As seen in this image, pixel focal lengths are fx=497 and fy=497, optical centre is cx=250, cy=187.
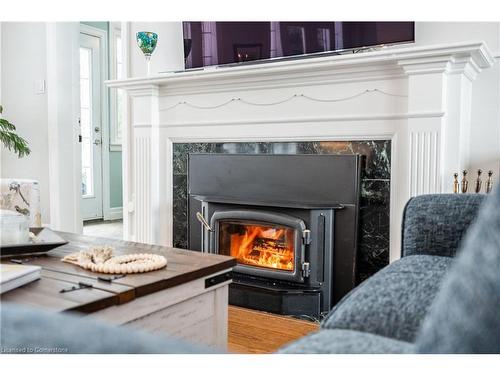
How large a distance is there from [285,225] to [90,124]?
375 cm

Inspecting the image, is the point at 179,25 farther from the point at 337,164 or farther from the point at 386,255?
the point at 386,255

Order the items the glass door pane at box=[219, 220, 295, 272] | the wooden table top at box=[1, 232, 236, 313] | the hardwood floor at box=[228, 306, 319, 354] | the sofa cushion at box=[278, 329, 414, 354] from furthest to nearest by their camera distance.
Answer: the glass door pane at box=[219, 220, 295, 272], the hardwood floor at box=[228, 306, 319, 354], the wooden table top at box=[1, 232, 236, 313], the sofa cushion at box=[278, 329, 414, 354]

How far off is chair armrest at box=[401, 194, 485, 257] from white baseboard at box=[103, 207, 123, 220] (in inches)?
191

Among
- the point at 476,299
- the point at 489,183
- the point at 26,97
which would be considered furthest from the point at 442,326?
the point at 26,97

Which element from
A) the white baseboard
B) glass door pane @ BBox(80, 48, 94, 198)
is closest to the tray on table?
glass door pane @ BBox(80, 48, 94, 198)

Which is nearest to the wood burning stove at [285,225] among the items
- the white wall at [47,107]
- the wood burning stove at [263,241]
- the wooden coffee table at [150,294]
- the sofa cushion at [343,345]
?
the wood burning stove at [263,241]

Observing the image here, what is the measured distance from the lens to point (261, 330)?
2186 millimetres

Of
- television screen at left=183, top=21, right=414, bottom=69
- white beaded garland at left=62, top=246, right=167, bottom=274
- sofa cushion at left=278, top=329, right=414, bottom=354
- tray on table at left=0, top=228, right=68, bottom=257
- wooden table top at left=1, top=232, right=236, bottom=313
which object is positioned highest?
television screen at left=183, top=21, right=414, bottom=69

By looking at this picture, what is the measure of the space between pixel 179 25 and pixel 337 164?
140 cm

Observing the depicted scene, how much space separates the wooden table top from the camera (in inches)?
39.9

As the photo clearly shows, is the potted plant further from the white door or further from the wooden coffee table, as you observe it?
the wooden coffee table

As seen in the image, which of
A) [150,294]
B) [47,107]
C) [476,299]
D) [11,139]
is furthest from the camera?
[47,107]

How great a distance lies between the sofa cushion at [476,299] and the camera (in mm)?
362

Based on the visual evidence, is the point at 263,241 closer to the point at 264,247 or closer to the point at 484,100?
the point at 264,247
